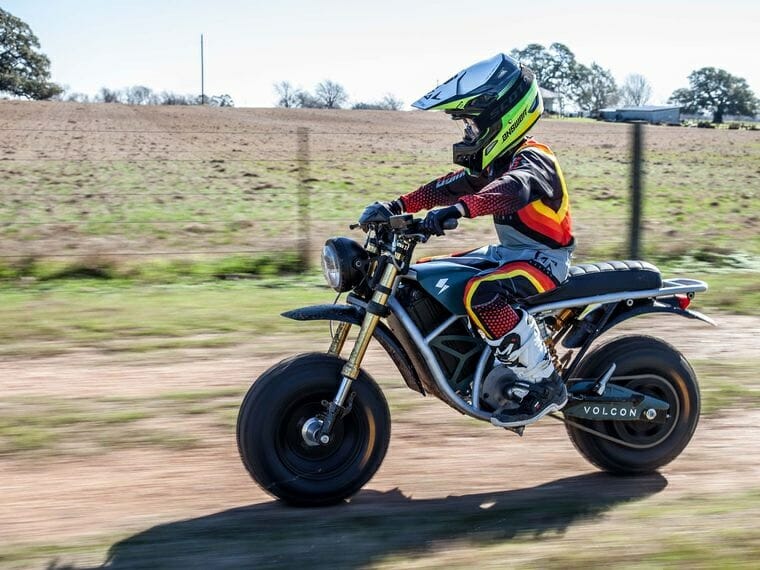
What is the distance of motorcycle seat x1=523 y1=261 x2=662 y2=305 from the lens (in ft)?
16.1

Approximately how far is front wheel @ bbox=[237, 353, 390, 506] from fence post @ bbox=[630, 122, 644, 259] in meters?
7.33

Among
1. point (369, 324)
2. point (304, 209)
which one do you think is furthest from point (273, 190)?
point (369, 324)

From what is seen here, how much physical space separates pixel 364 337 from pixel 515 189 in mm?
977

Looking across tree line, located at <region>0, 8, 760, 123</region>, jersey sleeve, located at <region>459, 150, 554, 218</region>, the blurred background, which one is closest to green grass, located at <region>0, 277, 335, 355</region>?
the blurred background

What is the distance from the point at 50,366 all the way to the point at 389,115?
27.0m

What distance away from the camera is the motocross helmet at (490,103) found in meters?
4.64

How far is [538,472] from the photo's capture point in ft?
17.1

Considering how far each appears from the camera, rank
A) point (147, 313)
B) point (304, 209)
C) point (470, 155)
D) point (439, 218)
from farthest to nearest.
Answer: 1. point (304, 209)
2. point (147, 313)
3. point (470, 155)
4. point (439, 218)

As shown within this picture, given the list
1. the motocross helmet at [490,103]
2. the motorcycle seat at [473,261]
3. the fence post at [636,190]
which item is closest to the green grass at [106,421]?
the motorcycle seat at [473,261]

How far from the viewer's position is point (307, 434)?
4.57 metres

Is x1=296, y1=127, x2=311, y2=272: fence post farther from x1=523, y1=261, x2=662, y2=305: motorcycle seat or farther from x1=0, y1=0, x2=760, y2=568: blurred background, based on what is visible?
x1=523, y1=261, x2=662, y2=305: motorcycle seat

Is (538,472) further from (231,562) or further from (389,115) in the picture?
(389,115)

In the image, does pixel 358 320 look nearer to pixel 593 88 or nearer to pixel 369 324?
pixel 369 324

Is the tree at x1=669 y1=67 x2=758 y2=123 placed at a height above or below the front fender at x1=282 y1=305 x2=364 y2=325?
above
